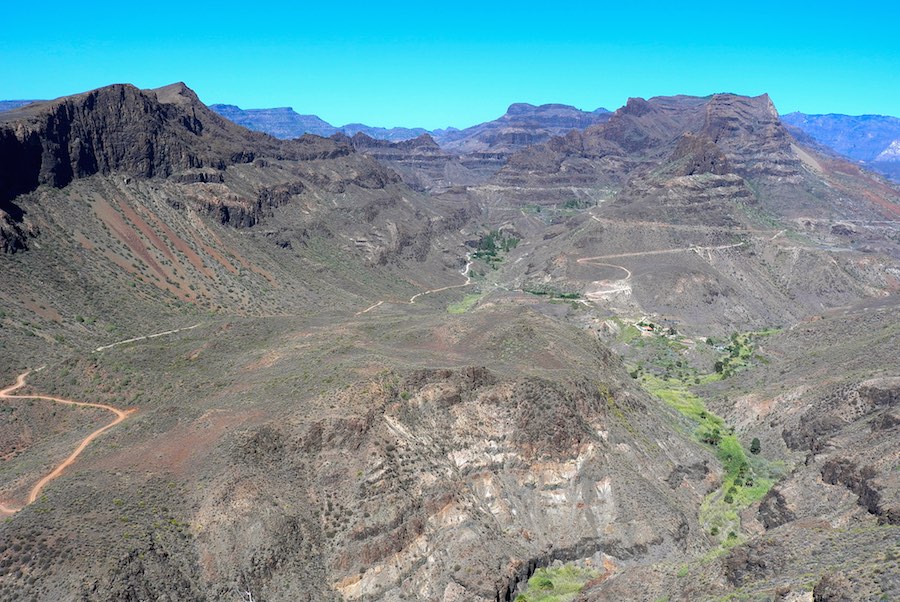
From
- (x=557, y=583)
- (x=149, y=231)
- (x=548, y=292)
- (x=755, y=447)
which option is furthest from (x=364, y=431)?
(x=548, y=292)

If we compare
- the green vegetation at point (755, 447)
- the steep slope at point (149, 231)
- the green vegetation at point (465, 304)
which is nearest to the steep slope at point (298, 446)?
the steep slope at point (149, 231)

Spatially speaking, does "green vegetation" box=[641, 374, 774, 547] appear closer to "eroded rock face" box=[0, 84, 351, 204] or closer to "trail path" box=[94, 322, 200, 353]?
"trail path" box=[94, 322, 200, 353]

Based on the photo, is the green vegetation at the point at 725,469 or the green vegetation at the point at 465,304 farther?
the green vegetation at the point at 465,304

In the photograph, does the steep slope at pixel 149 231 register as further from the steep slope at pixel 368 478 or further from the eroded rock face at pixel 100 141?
the steep slope at pixel 368 478

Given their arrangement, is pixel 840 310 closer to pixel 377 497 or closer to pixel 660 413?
pixel 660 413

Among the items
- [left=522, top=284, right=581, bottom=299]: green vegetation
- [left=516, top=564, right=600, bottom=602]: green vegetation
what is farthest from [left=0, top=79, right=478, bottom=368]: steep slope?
[left=516, top=564, right=600, bottom=602]: green vegetation
